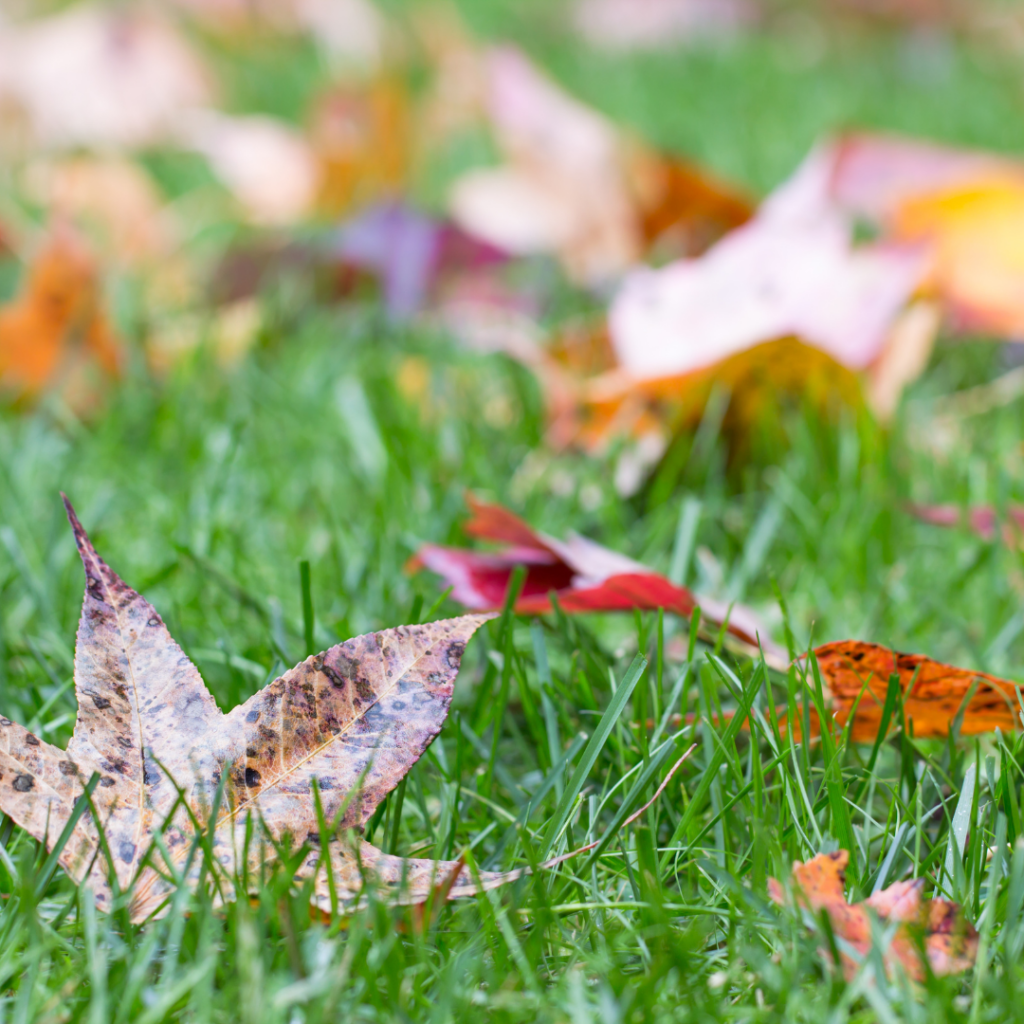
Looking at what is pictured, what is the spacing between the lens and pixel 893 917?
19.5 inches

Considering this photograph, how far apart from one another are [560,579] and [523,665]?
0.11 metres

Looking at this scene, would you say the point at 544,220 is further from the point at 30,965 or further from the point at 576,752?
the point at 30,965

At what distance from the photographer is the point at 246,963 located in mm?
444

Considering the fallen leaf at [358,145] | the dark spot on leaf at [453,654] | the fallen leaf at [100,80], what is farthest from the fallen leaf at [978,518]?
the fallen leaf at [100,80]

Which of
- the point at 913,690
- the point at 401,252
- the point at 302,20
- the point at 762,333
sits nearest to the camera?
the point at 913,690

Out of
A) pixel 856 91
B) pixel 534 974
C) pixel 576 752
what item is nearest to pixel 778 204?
pixel 576 752

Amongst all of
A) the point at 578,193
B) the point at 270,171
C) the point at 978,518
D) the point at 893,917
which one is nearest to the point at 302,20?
the point at 270,171

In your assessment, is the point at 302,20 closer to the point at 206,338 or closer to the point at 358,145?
the point at 358,145

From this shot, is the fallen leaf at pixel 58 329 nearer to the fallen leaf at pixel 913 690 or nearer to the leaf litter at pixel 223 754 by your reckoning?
the leaf litter at pixel 223 754

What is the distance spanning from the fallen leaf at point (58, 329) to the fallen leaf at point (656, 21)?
3.47m

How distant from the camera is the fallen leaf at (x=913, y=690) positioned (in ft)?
1.94

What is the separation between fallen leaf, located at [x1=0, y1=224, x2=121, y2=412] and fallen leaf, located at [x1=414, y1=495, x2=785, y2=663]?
2.12 ft

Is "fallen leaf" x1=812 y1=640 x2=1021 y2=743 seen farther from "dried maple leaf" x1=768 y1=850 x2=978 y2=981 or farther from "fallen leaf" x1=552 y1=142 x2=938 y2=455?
"fallen leaf" x1=552 y1=142 x2=938 y2=455

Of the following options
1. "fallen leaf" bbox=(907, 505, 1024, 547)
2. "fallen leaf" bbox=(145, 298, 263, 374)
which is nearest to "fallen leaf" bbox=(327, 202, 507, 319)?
"fallen leaf" bbox=(145, 298, 263, 374)
